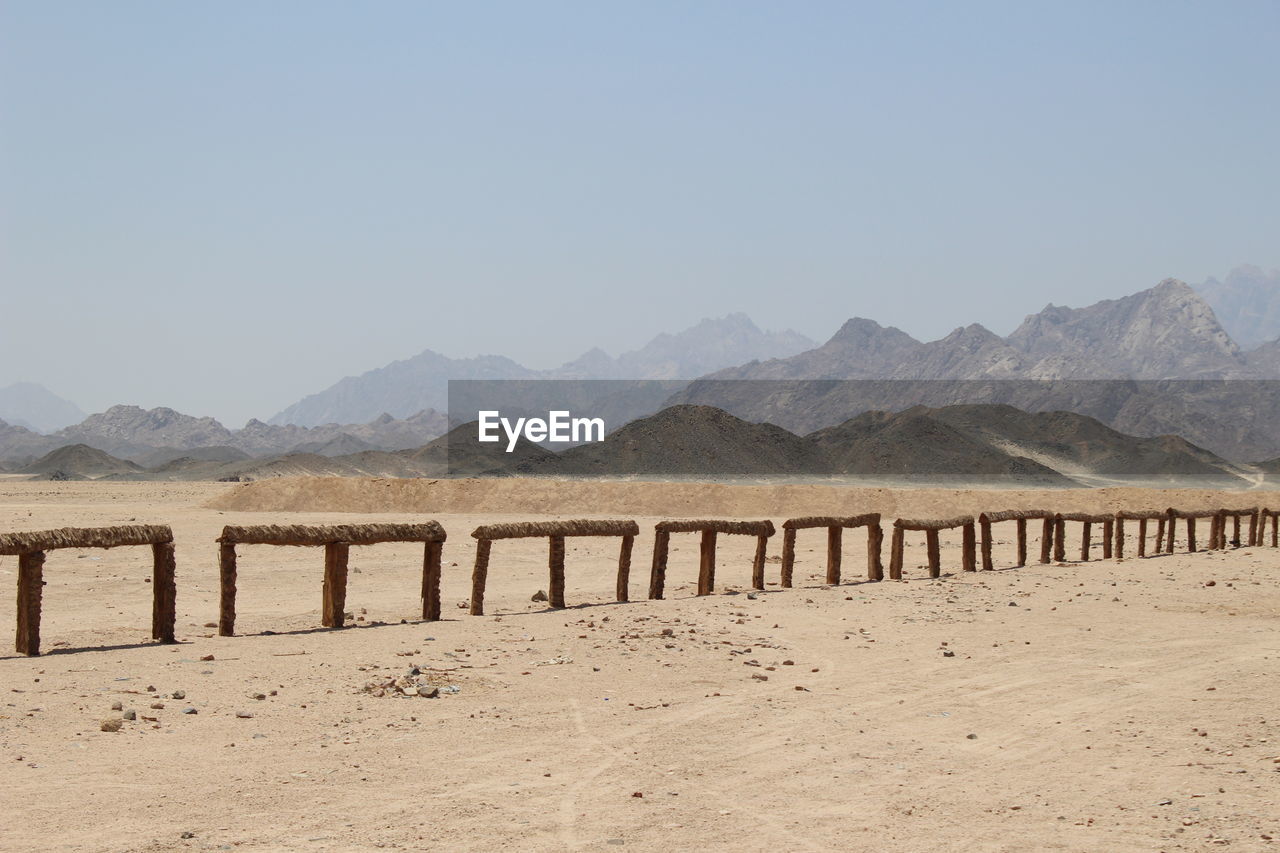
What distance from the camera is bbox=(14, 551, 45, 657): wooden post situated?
38.0 feet

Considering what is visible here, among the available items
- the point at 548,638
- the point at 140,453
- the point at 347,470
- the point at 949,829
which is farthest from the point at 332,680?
the point at 140,453

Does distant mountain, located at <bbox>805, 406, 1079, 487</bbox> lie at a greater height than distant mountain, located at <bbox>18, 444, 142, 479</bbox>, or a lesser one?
greater

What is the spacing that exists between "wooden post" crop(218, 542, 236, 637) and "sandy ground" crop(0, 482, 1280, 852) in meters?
0.39

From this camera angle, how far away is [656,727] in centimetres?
962

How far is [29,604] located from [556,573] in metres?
6.58

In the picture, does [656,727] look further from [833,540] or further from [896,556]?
[896,556]

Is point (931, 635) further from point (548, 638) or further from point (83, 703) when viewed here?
point (83, 703)

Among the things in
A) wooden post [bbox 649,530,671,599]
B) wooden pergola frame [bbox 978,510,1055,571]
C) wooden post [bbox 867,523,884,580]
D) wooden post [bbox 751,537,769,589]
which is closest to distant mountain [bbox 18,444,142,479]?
wooden pergola frame [bbox 978,510,1055,571]

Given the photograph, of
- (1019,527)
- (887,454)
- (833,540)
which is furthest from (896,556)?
(887,454)

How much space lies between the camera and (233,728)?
9.20 meters

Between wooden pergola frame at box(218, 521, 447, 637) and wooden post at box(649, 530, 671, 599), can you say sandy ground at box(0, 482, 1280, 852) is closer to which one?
wooden pergola frame at box(218, 521, 447, 637)

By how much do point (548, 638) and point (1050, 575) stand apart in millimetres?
12886

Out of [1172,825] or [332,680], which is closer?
[1172,825]

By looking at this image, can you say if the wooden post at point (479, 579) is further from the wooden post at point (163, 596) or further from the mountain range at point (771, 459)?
the mountain range at point (771, 459)
